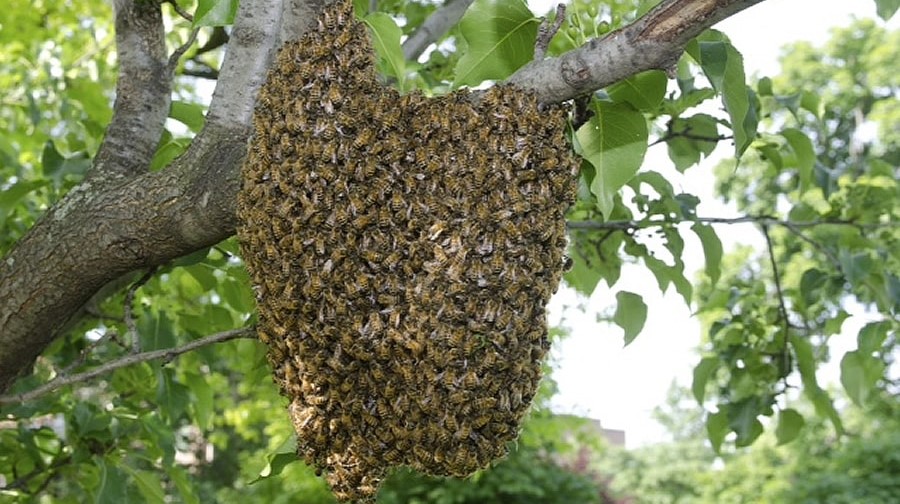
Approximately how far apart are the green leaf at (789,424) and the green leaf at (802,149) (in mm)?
1058

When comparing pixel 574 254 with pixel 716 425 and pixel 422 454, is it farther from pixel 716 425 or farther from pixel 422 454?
pixel 422 454

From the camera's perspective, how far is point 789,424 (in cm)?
380

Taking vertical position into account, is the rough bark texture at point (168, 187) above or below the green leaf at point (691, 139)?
below

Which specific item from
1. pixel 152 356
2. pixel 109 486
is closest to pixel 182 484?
pixel 109 486

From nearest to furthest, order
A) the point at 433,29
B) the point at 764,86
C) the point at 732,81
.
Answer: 1. the point at 732,81
2. the point at 764,86
3. the point at 433,29

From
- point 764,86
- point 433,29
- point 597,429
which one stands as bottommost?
point 597,429

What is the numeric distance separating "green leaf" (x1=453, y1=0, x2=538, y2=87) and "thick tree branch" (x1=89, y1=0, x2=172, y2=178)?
0.92 metres

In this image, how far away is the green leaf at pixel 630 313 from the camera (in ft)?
9.95

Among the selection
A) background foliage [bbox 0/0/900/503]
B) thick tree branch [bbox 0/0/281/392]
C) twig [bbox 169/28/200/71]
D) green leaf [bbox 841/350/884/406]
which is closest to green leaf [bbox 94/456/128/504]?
background foliage [bbox 0/0/900/503]

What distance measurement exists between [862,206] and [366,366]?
270cm

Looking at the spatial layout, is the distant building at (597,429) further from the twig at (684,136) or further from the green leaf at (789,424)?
the twig at (684,136)

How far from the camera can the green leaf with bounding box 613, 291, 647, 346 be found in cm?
303

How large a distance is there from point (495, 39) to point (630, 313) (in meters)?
1.28

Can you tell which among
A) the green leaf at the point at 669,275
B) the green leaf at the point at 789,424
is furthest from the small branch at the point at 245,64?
the green leaf at the point at 789,424
